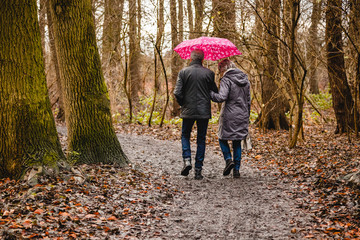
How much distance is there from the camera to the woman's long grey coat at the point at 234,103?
6293mm

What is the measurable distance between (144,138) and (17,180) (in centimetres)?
685

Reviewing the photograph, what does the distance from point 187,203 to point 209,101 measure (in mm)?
2037

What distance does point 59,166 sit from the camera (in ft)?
16.6

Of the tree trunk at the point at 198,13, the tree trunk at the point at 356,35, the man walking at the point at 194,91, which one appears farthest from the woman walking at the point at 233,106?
the tree trunk at the point at 198,13

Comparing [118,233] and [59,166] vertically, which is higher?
[59,166]

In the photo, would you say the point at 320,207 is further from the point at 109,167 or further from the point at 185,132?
the point at 109,167

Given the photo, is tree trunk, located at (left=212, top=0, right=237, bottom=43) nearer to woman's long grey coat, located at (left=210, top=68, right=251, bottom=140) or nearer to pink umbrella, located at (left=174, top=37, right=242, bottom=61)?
pink umbrella, located at (left=174, top=37, right=242, bottom=61)

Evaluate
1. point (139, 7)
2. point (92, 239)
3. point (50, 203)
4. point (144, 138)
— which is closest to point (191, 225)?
point (92, 239)

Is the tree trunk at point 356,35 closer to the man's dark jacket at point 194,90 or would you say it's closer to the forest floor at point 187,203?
the forest floor at point 187,203

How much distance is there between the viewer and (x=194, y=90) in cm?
619

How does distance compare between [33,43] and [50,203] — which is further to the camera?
[33,43]

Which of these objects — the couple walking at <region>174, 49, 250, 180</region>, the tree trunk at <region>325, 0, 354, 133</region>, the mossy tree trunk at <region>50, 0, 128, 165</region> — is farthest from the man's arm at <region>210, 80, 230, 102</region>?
the tree trunk at <region>325, 0, 354, 133</region>

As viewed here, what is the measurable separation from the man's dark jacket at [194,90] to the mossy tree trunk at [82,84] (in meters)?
1.42

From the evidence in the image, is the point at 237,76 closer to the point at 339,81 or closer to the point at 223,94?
the point at 223,94
